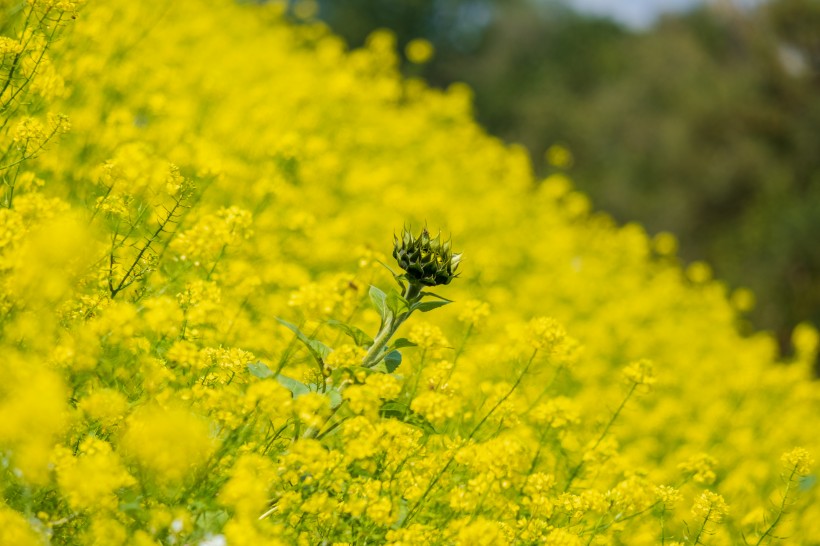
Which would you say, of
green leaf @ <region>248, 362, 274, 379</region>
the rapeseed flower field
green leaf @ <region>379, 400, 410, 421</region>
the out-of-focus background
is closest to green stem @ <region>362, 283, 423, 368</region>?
the rapeseed flower field

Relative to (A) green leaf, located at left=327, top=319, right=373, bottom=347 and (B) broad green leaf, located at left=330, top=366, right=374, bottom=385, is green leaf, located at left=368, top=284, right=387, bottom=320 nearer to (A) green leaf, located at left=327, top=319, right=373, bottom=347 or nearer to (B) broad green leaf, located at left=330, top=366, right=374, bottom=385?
(A) green leaf, located at left=327, top=319, right=373, bottom=347

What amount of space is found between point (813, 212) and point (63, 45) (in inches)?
425

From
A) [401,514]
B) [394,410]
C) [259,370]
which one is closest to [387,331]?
[394,410]

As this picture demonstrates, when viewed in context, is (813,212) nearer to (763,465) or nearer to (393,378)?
(763,465)

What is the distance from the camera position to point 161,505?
2.36m

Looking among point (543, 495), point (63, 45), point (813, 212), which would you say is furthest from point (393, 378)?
point (813, 212)

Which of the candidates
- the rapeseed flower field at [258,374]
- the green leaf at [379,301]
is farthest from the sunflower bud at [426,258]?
the green leaf at [379,301]

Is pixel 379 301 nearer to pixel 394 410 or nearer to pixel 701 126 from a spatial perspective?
pixel 394 410

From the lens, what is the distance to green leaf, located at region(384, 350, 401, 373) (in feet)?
9.37

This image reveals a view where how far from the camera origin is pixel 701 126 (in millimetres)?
17266

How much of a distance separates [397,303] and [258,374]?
49 cm

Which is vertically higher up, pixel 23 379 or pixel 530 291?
pixel 530 291

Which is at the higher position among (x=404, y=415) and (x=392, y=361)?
(x=392, y=361)

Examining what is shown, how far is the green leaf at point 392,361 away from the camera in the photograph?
2855mm
